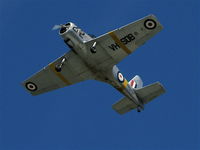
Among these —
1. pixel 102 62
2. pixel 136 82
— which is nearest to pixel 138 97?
pixel 136 82

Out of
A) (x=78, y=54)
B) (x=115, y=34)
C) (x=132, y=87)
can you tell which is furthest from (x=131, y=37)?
(x=132, y=87)

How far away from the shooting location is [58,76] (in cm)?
3103

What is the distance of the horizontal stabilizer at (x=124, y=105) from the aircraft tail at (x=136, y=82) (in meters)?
1.59

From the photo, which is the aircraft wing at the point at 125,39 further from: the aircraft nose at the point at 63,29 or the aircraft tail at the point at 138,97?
the aircraft tail at the point at 138,97

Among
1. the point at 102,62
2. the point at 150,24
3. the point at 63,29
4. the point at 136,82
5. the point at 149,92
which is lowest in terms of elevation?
the point at 149,92

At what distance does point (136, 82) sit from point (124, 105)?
3.54 m

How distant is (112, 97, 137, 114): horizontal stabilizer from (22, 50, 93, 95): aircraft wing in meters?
2.69

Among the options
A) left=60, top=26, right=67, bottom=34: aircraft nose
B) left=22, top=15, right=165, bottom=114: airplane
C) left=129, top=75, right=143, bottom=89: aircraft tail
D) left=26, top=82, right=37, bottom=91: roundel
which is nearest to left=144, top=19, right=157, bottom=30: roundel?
left=22, top=15, right=165, bottom=114: airplane

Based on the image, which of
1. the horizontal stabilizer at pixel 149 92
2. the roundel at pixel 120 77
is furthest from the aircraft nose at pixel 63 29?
the horizontal stabilizer at pixel 149 92

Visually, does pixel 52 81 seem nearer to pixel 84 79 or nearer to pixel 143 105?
pixel 84 79

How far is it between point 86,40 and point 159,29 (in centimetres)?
377

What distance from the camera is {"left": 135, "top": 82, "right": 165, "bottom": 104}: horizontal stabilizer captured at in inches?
1219

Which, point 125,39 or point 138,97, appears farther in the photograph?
point 138,97

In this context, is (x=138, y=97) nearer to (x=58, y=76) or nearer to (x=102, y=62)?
(x=102, y=62)
